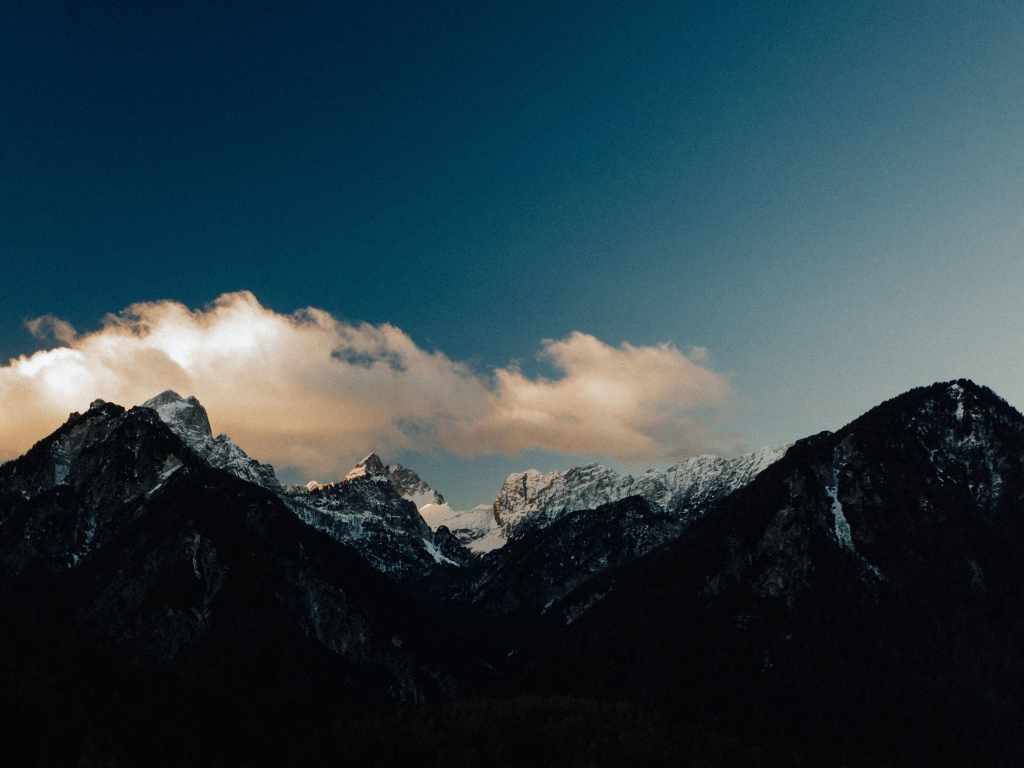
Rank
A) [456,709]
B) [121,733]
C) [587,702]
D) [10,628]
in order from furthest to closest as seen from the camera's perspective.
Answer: [587,702]
[456,709]
[10,628]
[121,733]

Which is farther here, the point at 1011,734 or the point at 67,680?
the point at 1011,734

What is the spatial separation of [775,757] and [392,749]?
4489 cm

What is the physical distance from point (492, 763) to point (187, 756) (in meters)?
24.5

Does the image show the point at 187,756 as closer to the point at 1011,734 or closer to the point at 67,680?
the point at 67,680

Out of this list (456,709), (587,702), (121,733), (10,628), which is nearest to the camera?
(121,733)

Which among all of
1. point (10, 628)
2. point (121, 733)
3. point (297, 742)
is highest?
point (10, 628)

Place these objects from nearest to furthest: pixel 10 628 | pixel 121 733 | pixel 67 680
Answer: pixel 121 733, pixel 67 680, pixel 10 628

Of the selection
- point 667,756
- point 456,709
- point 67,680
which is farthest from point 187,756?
point 667,756

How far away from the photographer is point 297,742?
2240 inches

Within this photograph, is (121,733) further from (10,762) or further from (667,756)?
(667,756)

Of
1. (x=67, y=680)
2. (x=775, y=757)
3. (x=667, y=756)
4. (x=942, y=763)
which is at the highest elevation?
(x=67, y=680)

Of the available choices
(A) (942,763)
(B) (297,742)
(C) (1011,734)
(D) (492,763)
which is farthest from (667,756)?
(C) (1011,734)

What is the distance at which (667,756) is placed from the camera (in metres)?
57.8

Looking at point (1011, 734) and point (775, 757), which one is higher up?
point (775, 757)
